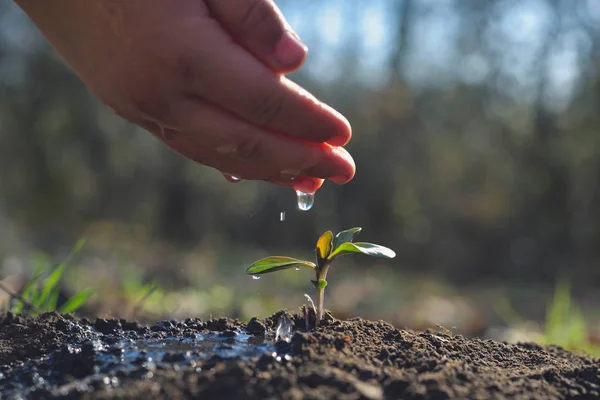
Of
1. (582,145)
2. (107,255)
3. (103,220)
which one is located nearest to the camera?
(107,255)

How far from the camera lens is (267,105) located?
49.4 inches

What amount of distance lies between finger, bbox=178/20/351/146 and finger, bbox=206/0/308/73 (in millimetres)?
35

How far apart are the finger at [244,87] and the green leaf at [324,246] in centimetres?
36

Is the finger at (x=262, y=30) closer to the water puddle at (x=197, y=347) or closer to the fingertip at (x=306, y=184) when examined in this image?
the fingertip at (x=306, y=184)

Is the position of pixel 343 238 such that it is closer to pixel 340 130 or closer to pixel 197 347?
pixel 340 130

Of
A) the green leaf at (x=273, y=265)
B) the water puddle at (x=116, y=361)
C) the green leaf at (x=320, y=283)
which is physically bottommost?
the water puddle at (x=116, y=361)

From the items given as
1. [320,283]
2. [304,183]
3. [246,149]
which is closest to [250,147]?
[246,149]

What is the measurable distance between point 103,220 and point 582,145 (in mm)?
11538

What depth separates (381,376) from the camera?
1182 mm

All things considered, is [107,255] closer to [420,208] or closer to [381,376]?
[420,208]

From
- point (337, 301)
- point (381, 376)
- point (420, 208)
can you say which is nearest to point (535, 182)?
point (420, 208)

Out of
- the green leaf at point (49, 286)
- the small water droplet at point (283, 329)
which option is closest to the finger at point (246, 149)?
the small water droplet at point (283, 329)

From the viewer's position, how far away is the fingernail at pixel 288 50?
4.11 feet

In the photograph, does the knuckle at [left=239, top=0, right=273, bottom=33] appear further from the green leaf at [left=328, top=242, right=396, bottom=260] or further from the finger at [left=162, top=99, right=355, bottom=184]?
the green leaf at [left=328, top=242, right=396, bottom=260]
